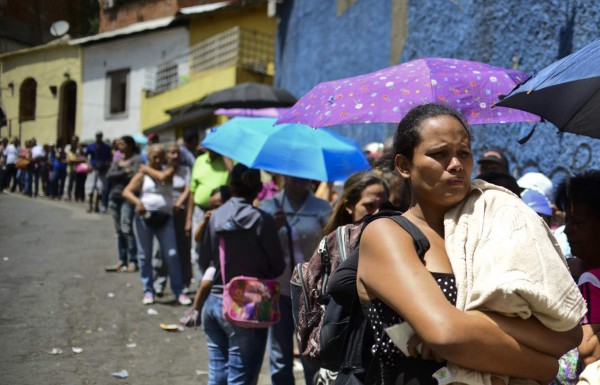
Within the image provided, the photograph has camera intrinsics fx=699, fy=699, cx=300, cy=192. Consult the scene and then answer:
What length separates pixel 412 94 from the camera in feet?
12.3

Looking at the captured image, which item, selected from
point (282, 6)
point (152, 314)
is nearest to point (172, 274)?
point (152, 314)

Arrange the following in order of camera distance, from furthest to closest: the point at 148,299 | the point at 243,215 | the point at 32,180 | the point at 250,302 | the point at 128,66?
the point at 128,66 < the point at 32,180 < the point at 148,299 < the point at 243,215 < the point at 250,302

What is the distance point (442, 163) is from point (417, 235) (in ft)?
0.82

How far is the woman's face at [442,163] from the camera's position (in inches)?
86.7

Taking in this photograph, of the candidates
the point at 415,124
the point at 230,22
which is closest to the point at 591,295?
the point at 415,124

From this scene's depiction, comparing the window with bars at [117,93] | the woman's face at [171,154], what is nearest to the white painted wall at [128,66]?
the window with bars at [117,93]

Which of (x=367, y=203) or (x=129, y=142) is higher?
(x=129, y=142)

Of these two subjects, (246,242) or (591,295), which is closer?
(591,295)

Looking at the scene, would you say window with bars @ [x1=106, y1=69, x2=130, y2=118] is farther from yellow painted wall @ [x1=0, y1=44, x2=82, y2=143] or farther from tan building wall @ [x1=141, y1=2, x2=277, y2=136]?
yellow painted wall @ [x1=0, y1=44, x2=82, y2=143]

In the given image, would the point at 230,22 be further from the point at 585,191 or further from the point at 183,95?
the point at 585,191

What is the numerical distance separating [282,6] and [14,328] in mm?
10973

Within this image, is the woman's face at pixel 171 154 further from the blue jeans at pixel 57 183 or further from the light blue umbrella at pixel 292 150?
the blue jeans at pixel 57 183

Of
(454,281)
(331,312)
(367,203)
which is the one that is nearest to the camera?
(454,281)

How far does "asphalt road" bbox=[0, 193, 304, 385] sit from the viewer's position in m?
5.84
